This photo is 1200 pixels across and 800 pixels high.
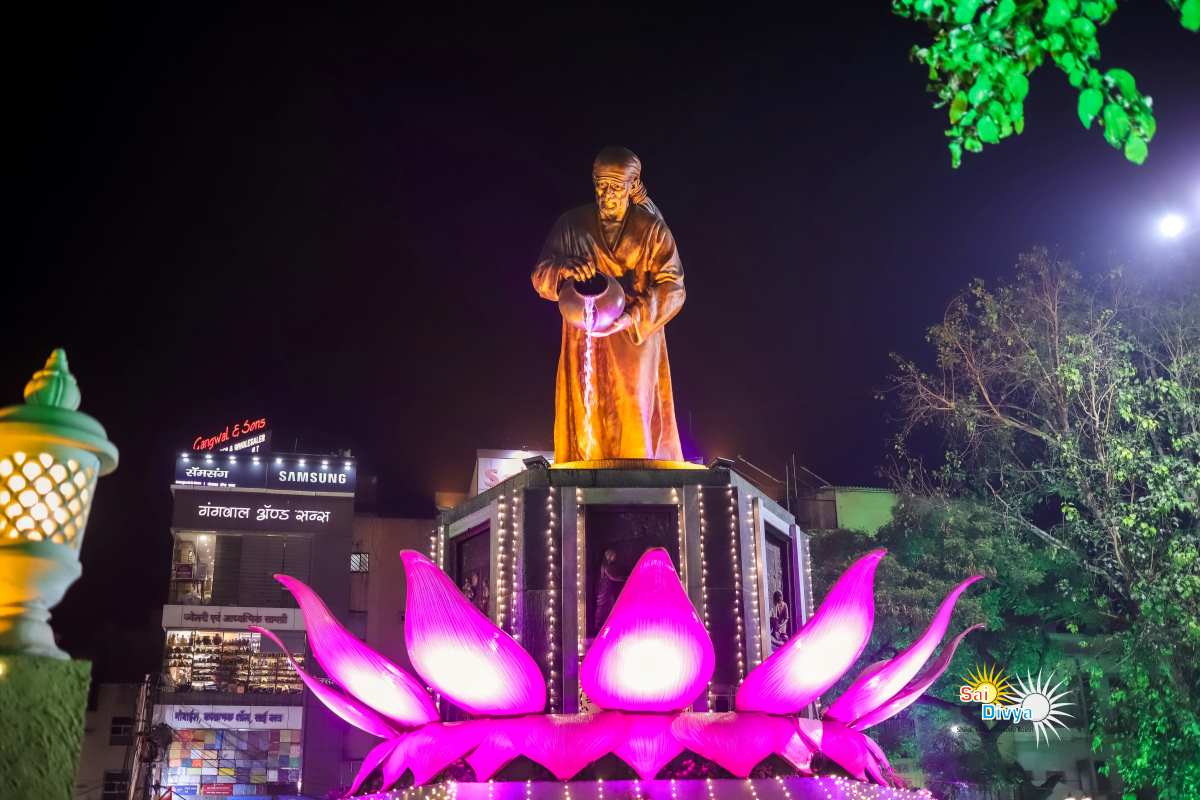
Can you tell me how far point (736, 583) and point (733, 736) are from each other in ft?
5.40

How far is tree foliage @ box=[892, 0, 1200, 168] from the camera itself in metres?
4.21

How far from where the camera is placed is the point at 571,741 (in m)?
7.21

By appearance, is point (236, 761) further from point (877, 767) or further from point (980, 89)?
point (980, 89)

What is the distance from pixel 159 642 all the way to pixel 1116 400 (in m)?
28.6

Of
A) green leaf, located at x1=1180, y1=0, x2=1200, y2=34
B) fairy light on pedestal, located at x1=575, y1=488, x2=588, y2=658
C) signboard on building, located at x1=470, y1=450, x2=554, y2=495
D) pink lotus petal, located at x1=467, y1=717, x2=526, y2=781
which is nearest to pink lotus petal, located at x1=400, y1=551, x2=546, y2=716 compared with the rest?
pink lotus petal, located at x1=467, y1=717, x2=526, y2=781

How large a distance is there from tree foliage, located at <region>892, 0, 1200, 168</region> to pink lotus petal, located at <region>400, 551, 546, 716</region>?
4.20 metres

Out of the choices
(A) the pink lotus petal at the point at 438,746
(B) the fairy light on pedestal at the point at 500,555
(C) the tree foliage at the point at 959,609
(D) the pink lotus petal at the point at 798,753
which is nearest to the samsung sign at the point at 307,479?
(C) the tree foliage at the point at 959,609

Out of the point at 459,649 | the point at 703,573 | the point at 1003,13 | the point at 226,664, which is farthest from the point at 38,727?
the point at 226,664

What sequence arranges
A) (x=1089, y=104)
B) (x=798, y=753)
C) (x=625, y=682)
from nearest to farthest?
(x=1089, y=104), (x=625, y=682), (x=798, y=753)

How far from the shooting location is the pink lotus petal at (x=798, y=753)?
7559 mm

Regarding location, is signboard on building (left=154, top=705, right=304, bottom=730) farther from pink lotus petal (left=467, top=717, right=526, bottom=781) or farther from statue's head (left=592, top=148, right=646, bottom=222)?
pink lotus petal (left=467, top=717, right=526, bottom=781)

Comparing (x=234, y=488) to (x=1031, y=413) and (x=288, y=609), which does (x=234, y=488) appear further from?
(x=1031, y=413)

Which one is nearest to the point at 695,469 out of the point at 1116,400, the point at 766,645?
the point at 766,645

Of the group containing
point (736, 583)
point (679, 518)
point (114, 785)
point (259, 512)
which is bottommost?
point (114, 785)
